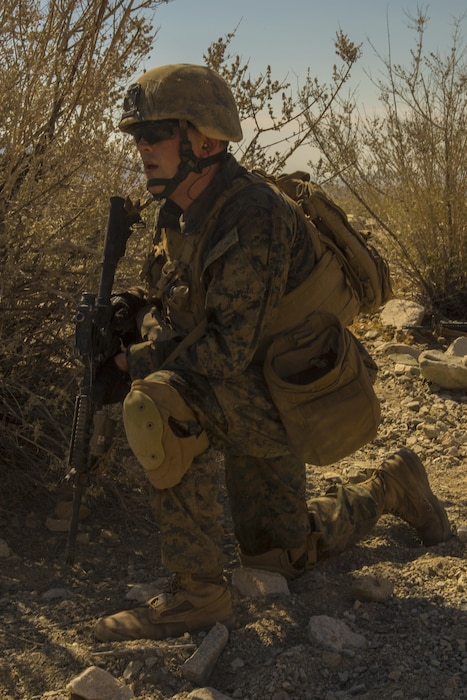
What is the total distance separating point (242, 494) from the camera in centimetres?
315

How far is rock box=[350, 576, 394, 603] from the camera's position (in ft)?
9.42

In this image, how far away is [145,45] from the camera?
13.3 feet

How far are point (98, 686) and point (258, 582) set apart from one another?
0.79 meters

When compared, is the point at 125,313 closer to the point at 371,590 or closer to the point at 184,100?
the point at 184,100

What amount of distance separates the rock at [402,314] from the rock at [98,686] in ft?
13.9

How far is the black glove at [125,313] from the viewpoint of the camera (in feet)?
9.80

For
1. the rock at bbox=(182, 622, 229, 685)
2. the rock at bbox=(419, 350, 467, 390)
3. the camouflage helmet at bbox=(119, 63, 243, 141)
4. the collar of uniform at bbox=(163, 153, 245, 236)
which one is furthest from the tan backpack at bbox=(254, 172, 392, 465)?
the rock at bbox=(419, 350, 467, 390)

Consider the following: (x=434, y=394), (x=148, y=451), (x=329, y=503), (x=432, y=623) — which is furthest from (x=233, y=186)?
(x=434, y=394)

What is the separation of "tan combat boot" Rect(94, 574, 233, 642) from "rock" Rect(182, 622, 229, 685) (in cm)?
9

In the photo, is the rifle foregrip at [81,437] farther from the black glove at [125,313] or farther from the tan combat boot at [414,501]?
the tan combat boot at [414,501]

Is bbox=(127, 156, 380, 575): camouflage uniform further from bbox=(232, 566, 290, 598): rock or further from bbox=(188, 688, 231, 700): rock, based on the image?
bbox=(188, 688, 231, 700): rock

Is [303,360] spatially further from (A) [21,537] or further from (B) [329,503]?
(A) [21,537]

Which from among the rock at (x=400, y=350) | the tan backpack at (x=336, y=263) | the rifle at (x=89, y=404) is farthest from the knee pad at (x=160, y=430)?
the rock at (x=400, y=350)

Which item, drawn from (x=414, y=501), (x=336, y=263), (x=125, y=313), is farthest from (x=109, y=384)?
(x=414, y=501)
